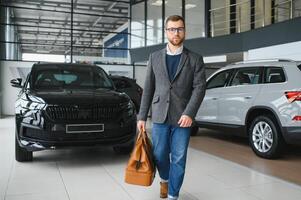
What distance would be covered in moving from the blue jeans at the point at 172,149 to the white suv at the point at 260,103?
2.50 m

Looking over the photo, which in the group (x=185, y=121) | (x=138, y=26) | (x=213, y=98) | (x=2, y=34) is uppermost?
(x=138, y=26)

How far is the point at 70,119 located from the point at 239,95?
9.85ft

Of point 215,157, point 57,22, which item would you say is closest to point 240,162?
point 215,157

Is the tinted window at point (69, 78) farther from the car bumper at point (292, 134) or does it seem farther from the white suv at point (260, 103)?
the car bumper at point (292, 134)

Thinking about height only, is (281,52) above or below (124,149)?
above

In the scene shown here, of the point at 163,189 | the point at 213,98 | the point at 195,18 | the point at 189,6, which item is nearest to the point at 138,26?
the point at 189,6

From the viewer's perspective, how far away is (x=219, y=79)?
689 centimetres

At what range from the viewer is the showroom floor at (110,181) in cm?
351

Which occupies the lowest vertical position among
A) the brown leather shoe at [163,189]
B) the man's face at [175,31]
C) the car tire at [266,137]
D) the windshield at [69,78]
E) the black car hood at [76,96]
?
the brown leather shoe at [163,189]

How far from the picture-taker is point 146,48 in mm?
14266

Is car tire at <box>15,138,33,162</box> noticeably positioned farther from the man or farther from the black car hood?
the man

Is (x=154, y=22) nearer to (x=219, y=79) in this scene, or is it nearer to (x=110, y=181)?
(x=219, y=79)

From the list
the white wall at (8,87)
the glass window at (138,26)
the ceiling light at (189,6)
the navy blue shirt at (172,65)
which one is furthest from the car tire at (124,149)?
the glass window at (138,26)

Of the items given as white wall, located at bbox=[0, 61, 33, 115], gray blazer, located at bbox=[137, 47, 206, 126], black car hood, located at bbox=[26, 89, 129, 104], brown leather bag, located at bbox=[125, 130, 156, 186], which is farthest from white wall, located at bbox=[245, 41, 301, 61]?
white wall, located at bbox=[0, 61, 33, 115]
